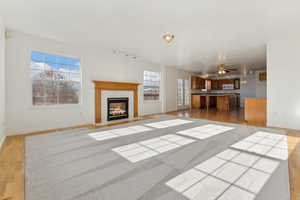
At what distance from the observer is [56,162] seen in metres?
2.04

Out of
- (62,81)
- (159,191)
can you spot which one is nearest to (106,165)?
(159,191)

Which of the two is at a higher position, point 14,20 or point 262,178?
point 14,20

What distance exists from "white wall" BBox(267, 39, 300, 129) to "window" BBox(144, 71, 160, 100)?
14.9 ft

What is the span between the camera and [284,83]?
3.98 m

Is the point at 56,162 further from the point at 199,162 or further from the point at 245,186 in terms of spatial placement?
the point at 245,186

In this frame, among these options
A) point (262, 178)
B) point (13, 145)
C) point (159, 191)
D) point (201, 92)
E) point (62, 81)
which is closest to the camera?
point (159, 191)

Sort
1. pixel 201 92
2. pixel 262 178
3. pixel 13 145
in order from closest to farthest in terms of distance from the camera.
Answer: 1. pixel 262 178
2. pixel 13 145
3. pixel 201 92

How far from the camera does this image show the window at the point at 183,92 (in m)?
8.70

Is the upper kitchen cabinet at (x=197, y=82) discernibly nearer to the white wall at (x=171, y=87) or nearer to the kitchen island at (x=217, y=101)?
the kitchen island at (x=217, y=101)

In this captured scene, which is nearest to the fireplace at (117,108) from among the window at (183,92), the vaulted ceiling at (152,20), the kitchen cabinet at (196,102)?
the vaulted ceiling at (152,20)

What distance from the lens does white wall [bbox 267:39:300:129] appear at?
382 cm

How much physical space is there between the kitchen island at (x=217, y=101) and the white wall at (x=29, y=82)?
5.84 m

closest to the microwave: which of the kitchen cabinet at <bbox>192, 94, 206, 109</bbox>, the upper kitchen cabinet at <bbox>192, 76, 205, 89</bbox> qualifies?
the upper kitchen cabinet at <bbox>192, 76, 205, 89</bbox>

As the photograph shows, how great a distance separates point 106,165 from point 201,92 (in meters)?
10.6
